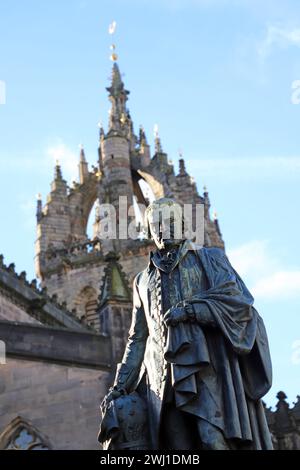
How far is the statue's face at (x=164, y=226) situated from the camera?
501 cm

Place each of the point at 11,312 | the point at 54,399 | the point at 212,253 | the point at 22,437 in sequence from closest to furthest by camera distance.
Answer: the point at 212,253 < the point at 22,437 < the point at 54,399 < the point at 11,312

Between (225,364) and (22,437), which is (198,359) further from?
(22,437)

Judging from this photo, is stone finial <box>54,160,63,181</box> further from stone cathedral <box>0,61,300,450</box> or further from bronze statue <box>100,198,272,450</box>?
bronze statue <box>100,198,272,450</box>

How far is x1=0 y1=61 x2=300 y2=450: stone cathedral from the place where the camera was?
1567 centimetres

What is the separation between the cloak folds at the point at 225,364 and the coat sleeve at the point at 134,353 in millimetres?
382

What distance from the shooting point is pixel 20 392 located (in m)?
15.8

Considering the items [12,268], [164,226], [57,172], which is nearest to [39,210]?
[57,172]

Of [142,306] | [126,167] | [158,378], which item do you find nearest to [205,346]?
[158,378]

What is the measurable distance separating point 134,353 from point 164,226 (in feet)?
2.29

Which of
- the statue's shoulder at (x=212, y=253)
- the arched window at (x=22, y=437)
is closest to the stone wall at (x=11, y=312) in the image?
the arched window at (x=22, y=437)

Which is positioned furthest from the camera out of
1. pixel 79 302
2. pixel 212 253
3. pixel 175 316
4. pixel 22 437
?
pixel 79 302

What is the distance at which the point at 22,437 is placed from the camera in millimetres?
15516

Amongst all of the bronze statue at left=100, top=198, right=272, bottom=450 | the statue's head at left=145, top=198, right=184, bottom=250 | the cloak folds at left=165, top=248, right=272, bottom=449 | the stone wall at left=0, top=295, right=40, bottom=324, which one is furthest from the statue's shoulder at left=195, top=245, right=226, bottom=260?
the stone wall at left=0, top=295, right=40, bottom=324

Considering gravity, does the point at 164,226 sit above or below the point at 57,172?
below
